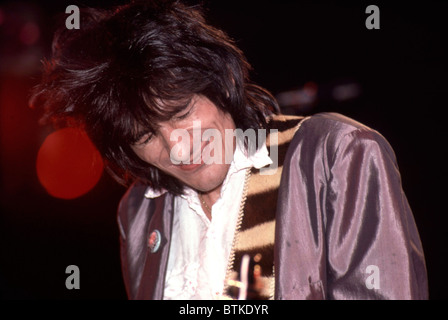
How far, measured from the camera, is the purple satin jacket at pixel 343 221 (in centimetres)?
109

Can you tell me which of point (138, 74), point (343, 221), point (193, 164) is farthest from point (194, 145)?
point (343, 221)

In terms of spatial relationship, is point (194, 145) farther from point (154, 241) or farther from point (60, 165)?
point (60, 165)

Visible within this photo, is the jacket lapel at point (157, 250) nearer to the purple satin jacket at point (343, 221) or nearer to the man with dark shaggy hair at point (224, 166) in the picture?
the man with dark shaggy hair at point (224, 166)

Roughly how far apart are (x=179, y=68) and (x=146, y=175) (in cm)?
52

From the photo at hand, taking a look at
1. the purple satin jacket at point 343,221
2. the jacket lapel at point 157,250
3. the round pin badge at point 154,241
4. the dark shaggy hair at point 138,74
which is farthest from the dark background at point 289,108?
the purple satin jacket at point 343,221

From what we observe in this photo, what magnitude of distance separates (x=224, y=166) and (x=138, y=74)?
39 centimetres

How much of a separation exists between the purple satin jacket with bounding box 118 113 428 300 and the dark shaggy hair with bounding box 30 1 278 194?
0.33 m

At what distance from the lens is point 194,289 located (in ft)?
4.96

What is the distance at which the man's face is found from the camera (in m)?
1.37

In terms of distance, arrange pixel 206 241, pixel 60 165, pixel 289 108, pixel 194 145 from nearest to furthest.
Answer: pixel 194 145 → pixel 206 241 → pixel 289 108 → pixel 60 165

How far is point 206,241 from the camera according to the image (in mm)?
1534

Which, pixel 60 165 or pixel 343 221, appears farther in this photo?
pixel 60 165

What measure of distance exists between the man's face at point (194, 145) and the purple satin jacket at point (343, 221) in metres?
0.23

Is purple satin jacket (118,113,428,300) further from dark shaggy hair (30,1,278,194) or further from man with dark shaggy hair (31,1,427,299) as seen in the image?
dark shaggy hair (30,1,278,194)
